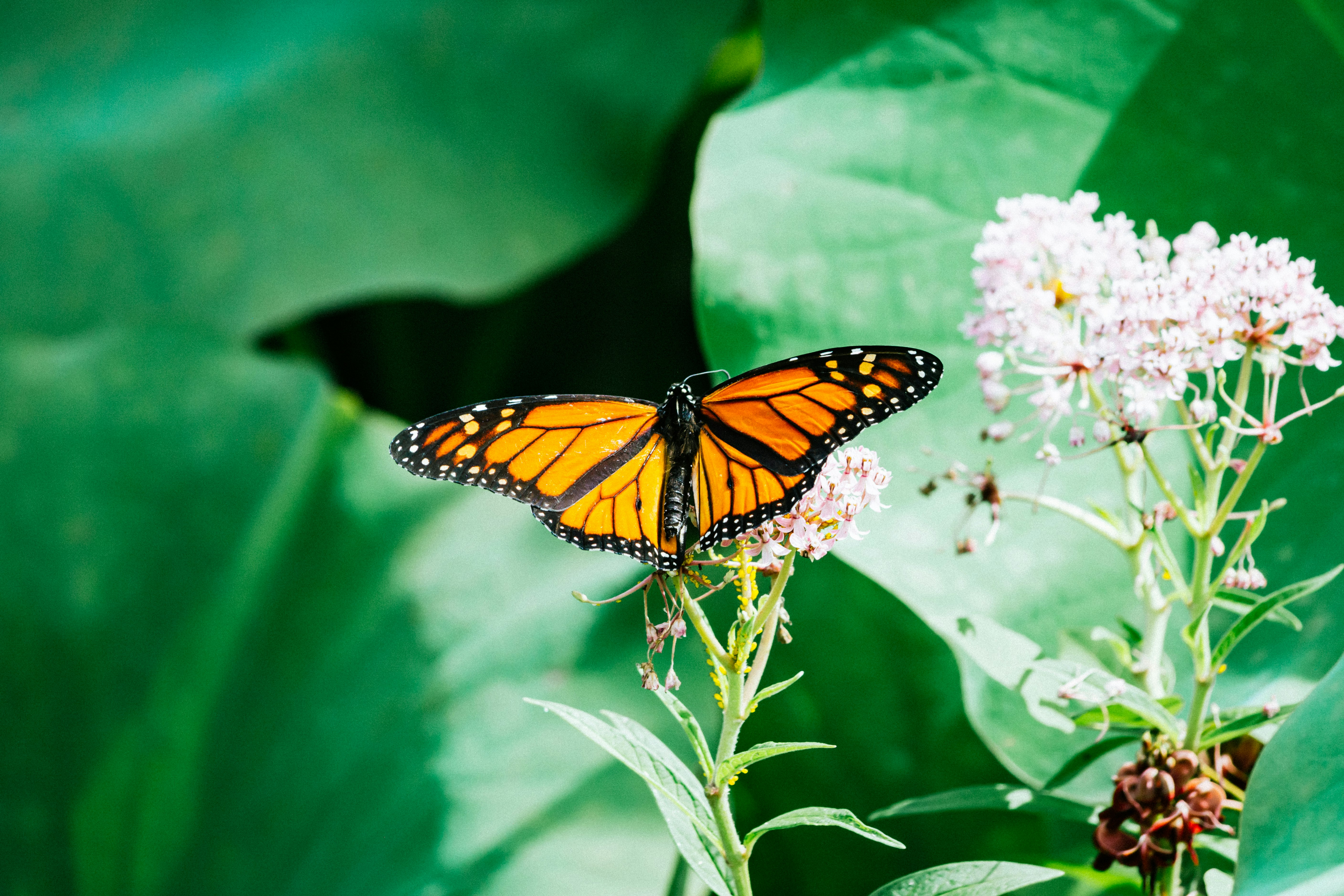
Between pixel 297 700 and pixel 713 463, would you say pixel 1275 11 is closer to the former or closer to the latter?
pixel 713 463

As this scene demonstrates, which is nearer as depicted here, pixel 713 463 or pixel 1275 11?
pixel 713 463

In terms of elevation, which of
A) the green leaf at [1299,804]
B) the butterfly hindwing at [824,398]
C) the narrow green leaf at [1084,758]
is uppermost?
the butterfly hindwing at [824,398]

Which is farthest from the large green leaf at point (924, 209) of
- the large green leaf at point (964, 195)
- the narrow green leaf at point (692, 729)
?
the narrow green leaf at point (692, 729)

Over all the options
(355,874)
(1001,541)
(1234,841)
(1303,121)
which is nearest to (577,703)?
(355,874)

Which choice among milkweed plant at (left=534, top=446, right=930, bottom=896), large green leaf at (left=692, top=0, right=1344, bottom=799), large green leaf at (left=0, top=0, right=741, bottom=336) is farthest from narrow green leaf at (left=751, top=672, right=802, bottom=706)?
large green leaf at (left=0, top=0, right=741, bottom=336)

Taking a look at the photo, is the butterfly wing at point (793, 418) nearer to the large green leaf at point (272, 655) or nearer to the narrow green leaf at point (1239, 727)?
the narrow green leaf at point (1239, 727)

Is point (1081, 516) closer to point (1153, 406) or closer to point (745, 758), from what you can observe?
point (1153, 406)

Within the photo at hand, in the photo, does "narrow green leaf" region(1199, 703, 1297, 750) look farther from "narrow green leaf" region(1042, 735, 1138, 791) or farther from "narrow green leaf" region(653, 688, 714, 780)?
"narrow green leaf" region(653, 688, 714, 780)
